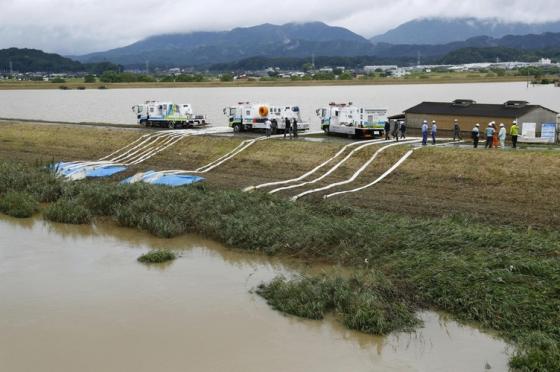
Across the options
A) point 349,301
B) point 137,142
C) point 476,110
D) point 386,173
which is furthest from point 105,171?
point 349,301

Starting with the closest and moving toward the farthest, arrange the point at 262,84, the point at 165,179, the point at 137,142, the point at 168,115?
the point at 165,179, the point at 137,142, the point at 168,115, the point at 262,84

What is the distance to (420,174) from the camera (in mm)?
30547

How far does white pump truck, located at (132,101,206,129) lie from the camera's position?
5147 centimetres

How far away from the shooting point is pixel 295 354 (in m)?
15.1

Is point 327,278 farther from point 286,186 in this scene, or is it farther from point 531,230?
point 286,186

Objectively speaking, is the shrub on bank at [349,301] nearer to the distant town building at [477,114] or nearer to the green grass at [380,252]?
the green grass at [380,252]

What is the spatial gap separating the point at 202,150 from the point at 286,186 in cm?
1226

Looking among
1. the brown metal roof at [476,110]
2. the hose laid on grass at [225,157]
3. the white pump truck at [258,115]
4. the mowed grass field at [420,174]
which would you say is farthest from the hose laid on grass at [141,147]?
the brown metal roof at [476,110]

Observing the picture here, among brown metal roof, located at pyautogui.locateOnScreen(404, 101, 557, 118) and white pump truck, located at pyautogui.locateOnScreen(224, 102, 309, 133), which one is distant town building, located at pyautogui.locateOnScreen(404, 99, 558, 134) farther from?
white pump truck, located at pyautogui.locateOnScreen(224, 102, 309, 133)

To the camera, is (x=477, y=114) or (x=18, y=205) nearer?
(x=18, y=205)

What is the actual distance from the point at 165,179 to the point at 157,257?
1127cm

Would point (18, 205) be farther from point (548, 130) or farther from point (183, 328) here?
point (548, 130)

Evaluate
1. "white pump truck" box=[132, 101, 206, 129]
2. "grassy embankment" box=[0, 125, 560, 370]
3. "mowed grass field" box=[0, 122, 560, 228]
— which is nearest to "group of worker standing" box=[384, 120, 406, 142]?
"mowed grass field" box=[0, 122, 560, 228]

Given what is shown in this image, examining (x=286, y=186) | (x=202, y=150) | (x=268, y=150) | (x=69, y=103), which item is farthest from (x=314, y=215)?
(x=69, y=103)
